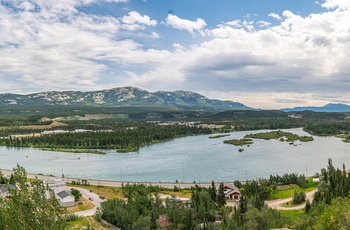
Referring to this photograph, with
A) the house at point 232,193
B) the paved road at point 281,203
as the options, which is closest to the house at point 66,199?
A: the house at point 232,193

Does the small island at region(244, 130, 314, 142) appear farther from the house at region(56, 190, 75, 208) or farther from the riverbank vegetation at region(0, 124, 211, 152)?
the house at region(56, 190, 75, 208)

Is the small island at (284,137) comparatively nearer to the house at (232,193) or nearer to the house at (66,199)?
the house at (232,193)

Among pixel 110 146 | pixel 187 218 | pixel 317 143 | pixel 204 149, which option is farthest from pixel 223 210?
pixel 317 143

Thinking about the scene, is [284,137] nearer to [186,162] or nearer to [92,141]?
[186,162]

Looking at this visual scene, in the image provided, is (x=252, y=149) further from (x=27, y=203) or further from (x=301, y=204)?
(x=27, y=203)

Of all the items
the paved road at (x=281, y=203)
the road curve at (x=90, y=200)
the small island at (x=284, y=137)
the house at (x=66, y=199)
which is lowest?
the paved road at (x=281, y=203)

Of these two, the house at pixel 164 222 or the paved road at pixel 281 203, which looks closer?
the house at pixel 164 222

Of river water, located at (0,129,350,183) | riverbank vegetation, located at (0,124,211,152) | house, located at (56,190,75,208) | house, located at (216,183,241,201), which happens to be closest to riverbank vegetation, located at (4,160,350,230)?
house, located at (216,183,241,201)

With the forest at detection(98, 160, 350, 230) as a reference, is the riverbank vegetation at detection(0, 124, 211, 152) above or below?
above
